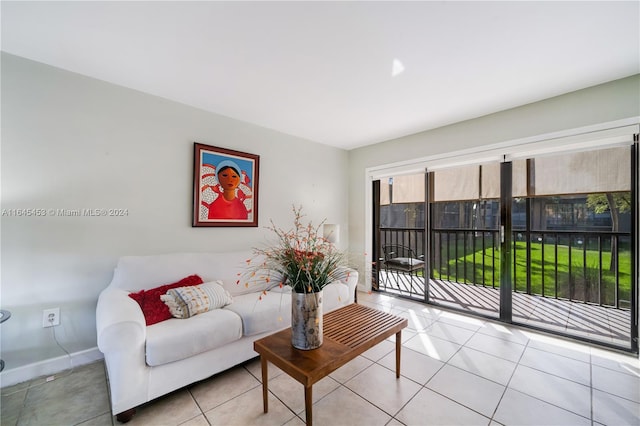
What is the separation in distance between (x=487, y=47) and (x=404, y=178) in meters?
2.27

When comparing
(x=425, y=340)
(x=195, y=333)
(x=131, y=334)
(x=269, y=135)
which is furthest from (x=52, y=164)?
(x=425, y=340)

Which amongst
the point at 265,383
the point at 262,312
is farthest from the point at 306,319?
the point at 262,312

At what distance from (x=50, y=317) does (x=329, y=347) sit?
225 cm

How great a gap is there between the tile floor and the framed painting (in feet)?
5.12

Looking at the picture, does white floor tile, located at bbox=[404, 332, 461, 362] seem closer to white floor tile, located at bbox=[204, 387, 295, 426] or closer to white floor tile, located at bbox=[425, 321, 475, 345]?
white floor tile, located at bbox=[425, 321, 475, 345]

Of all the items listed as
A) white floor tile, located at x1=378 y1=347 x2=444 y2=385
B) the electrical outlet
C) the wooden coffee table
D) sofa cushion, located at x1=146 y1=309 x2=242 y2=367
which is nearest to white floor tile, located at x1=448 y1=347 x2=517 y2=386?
white floor tile, located at x1=378 y1=347 x2=444 y2=385

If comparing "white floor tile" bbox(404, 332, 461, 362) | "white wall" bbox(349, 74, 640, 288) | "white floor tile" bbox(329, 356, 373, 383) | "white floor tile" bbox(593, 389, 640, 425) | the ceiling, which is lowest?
"white floor tile" bbox(329, 356, 373, 383)

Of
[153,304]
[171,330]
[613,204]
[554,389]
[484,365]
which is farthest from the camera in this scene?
[613,204]

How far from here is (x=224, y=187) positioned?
298 centimetres

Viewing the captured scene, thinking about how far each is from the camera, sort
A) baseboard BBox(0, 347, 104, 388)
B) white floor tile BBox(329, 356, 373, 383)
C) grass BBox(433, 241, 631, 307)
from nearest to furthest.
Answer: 1. baseboard BBox(0, 347, 104, 388)
2. white floor tile BBox(329, 356, 373, 383)
3. grass BBox(433, 241, 631, 307)

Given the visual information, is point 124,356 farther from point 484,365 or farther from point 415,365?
point 484,365

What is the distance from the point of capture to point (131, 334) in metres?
1.51

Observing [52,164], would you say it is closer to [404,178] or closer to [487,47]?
[487,47]

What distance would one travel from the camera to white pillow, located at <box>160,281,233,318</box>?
79.0 inches
